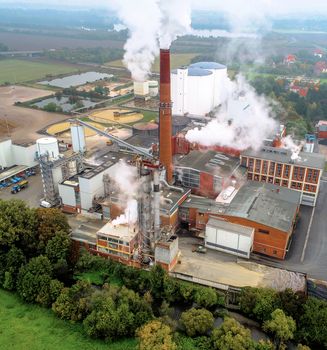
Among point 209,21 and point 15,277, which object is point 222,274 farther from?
point 209,21

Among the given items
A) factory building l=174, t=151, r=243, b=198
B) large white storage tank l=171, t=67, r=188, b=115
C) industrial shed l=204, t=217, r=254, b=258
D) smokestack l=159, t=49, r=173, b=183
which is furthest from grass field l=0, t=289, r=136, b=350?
large white storage tank l=171, t=67, r=188, b=115

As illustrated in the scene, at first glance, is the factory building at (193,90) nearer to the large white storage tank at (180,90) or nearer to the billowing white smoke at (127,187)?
the large white storage tank at (180,90)

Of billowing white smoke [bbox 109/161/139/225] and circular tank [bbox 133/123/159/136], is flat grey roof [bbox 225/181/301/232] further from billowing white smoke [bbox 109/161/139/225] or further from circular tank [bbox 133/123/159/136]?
circular tank [bbox 133/123/159/136]

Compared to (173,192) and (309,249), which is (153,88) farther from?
(309,249)

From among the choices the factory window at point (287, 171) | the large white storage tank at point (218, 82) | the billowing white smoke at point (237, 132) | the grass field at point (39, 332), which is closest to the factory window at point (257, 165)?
the billowing white smoke at point (237, 132)

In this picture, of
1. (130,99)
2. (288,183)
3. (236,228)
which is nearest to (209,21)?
(130,99)
